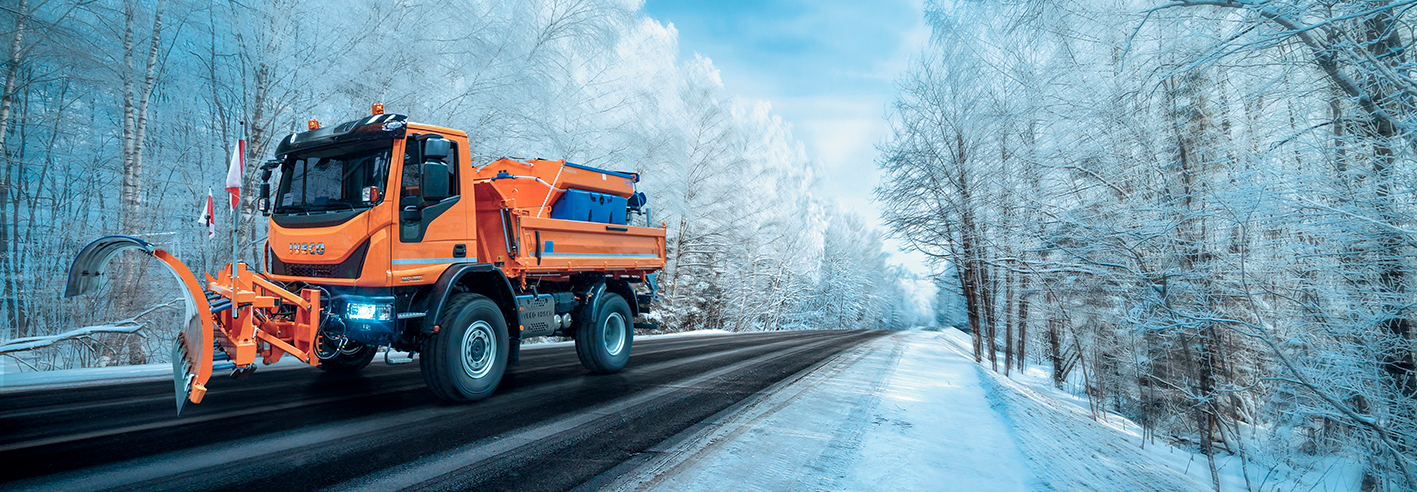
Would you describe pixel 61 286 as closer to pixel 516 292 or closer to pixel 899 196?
pixel 516 292

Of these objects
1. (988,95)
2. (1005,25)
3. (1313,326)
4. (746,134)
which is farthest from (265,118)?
(746,134)

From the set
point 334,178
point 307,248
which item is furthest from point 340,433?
point 334,178

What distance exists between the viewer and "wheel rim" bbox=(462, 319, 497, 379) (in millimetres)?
5141

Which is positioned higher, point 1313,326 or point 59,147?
point 59,147

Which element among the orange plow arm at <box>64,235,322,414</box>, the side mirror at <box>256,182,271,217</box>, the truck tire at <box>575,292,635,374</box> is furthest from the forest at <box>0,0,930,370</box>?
the truck tire at <box>575,292,635,374</box>

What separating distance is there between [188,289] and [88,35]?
747cm

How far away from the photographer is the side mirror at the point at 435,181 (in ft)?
16.1

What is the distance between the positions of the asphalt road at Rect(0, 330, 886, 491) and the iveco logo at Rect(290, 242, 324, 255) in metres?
1.27

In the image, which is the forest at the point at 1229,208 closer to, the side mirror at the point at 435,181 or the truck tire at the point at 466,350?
the side mirror at the point at 435,181

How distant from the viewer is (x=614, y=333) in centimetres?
768

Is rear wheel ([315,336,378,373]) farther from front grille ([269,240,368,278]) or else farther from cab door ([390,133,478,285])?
cab door ([390,133,478,285])

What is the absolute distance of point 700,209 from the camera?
23078 millimetres

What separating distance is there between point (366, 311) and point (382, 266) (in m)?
0.38

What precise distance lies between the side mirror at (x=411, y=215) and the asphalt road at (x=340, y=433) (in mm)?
1597
